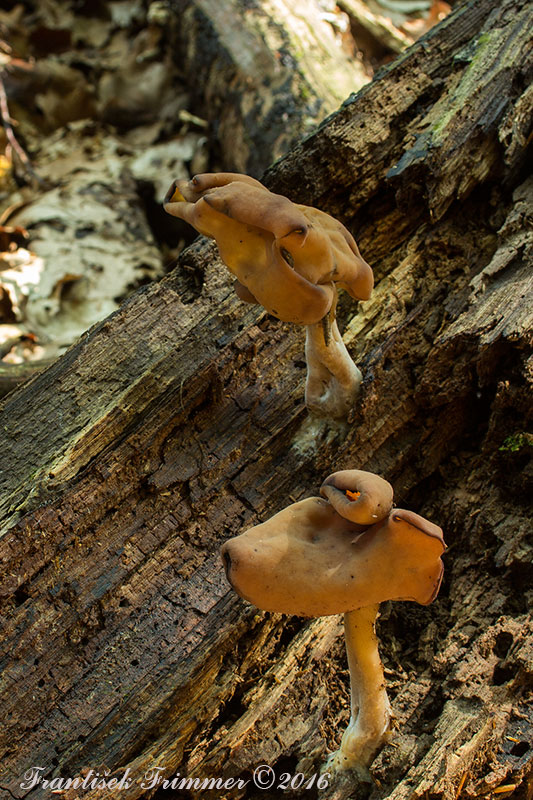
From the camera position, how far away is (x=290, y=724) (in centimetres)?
199

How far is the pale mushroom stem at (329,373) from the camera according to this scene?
2295mm

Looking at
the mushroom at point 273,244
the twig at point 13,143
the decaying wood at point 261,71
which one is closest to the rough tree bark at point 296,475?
the mushroom at point 273,244

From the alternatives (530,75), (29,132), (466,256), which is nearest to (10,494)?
(466,256)

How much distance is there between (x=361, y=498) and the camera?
5.11ft

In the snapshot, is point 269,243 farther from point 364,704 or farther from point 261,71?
point 261,71

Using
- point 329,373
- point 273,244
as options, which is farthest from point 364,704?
point 273,244

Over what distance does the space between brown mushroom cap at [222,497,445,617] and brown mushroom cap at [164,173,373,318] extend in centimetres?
72

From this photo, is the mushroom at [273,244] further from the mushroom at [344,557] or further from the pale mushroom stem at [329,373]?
the mushroom at [344,557]

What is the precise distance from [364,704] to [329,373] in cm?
108

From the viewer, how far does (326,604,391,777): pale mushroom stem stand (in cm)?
182

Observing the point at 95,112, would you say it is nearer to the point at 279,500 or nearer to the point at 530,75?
the point at 530,75

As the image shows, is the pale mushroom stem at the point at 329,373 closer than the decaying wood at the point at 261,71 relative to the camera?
Yes

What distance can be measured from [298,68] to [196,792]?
168 inches

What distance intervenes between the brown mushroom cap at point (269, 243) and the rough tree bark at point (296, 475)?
1.70ft
